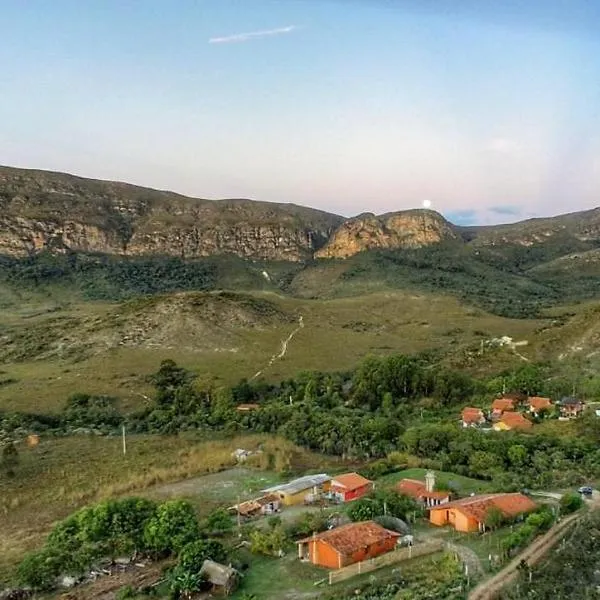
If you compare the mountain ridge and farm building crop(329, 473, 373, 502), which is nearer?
farm building crop(329, 473, 373, 502)

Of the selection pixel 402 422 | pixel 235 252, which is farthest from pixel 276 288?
pixel 402 422

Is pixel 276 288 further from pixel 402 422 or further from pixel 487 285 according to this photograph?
pixel 402 422

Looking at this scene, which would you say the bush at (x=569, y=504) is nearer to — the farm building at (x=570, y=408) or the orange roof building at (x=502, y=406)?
the farm building at (x=570, y=408)

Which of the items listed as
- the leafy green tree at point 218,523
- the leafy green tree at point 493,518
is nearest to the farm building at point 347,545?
the leafy green tree at point 493,518

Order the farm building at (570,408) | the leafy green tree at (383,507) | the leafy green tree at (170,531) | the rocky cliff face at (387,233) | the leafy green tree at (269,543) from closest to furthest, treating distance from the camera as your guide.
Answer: the leafy green tree at (269,543), the leafy green tree at (170,531), the leafy green tree at (383,507), the farm building at (570,408), the rocky cliff face at (387,233)

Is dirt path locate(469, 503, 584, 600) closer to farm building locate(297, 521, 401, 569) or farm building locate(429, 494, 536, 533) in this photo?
farm building locate(429, 494, 536, 533)

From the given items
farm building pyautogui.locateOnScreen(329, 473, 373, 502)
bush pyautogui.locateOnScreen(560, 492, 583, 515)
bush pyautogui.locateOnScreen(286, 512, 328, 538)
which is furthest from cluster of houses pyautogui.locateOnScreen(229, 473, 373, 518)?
bush pyautogui.locateOnScreen(560, 492, 583, 515)

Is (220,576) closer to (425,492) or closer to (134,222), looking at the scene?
(425,492)
